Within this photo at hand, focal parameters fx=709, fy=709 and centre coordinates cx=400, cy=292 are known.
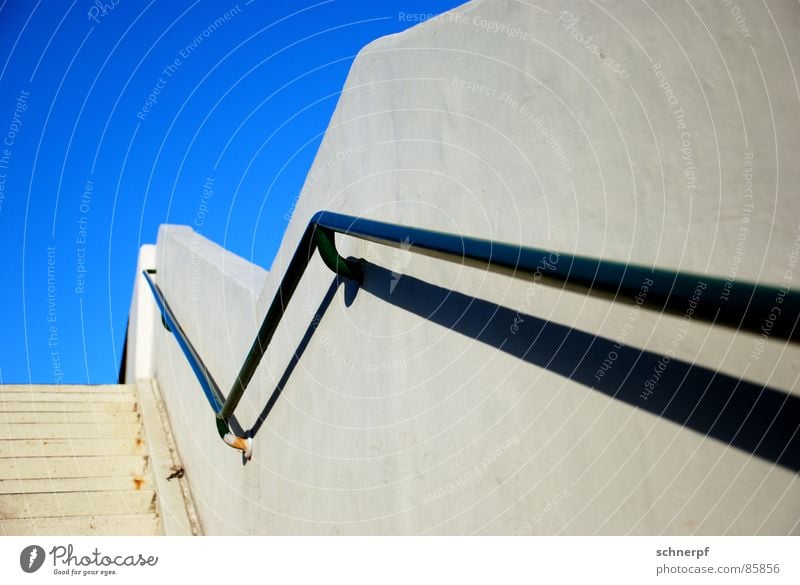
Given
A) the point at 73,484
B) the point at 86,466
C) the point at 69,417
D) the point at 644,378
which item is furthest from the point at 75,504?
the point at 644,378

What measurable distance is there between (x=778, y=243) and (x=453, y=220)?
0.67m

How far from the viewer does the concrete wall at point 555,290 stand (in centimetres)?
88

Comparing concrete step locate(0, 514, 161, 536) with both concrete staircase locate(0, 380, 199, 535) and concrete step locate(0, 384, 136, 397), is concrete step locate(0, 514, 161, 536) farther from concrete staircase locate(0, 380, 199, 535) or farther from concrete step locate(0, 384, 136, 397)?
concrete step locate(0, 384, 136, 397)

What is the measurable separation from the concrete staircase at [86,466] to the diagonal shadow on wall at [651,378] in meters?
1.93

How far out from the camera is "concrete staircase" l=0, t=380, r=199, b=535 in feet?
8.79

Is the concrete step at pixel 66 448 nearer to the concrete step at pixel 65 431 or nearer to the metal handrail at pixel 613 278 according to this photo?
the concrete step at pixel 65 431

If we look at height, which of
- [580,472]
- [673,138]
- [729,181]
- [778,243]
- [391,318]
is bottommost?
[580,472]

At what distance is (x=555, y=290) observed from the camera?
1135 mm

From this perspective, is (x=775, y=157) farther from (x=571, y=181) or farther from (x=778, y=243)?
(x=571, y=181)

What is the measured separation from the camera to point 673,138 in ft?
3.23

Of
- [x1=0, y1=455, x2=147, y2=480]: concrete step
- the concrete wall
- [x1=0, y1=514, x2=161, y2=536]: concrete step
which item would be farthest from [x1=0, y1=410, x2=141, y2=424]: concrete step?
the concrete wall

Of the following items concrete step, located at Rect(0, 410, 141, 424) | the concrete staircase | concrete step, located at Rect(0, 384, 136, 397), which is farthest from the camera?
concrete step, located at Rect(0, 384, 136, 397)

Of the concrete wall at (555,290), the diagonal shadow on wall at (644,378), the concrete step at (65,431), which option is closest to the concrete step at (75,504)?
the concrete step at (65,431)
